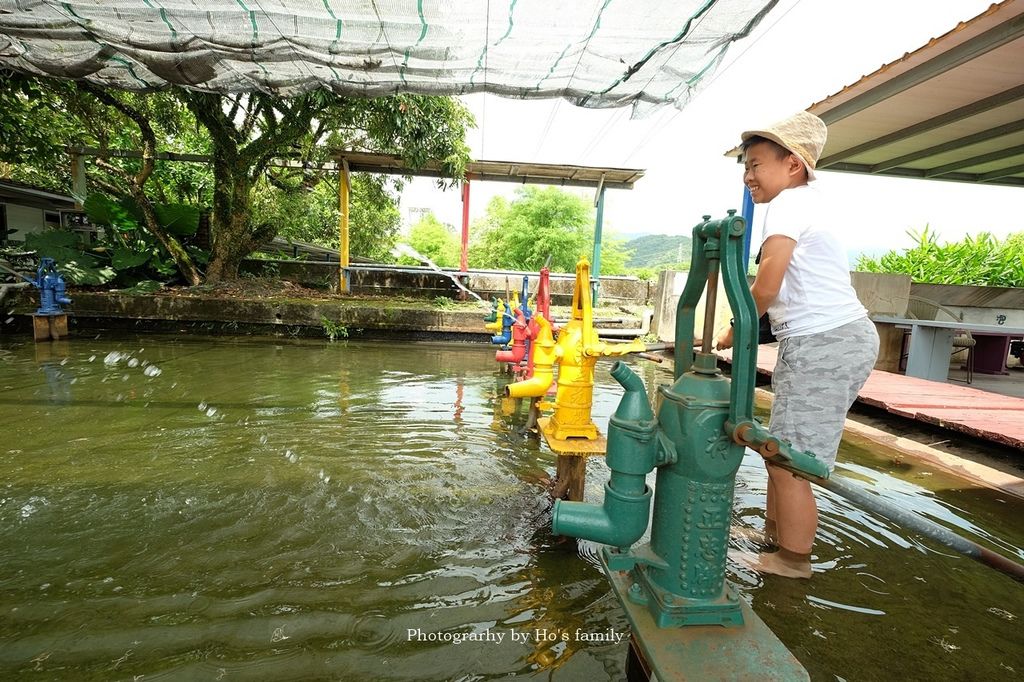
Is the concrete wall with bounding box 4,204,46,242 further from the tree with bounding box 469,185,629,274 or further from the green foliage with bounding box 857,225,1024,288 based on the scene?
the tree with bounding box 469,185,629,274

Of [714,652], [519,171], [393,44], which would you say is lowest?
[714,652]

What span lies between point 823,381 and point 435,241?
53.2m

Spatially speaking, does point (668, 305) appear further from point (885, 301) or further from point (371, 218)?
point (371, 218)

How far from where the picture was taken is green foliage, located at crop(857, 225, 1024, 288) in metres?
9.45

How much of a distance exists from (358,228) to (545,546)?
21492mm

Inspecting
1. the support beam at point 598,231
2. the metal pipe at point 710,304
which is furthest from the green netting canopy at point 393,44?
the support beam at point 598,231

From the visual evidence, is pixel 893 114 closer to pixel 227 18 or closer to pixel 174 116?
pixel 227 18

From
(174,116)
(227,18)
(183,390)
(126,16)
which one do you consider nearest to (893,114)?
(227,18)

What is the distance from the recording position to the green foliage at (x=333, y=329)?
8750 millimetres

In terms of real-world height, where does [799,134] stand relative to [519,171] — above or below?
below

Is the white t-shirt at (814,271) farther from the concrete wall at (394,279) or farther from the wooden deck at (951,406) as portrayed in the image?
the concrete wall at (394,279)

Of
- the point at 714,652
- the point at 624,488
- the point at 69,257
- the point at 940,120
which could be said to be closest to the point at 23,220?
the point at 69,257

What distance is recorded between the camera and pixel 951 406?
152 inches

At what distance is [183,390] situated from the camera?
4.90 m
